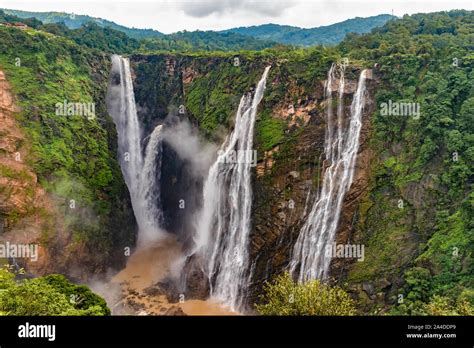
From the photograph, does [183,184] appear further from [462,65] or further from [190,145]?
[462,65]

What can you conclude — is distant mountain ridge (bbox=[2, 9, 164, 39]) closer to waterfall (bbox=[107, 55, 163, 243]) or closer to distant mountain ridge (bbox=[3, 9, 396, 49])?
distant mountain ridge (bbox=[3, 9, 396, 49])

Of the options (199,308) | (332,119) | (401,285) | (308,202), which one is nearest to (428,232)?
(401,285)

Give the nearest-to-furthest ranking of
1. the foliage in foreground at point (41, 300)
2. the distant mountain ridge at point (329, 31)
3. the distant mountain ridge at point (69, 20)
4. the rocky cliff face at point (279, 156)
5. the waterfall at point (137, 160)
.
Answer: the foliage in foreground at point (41, 300)
the rocky cliff face at point (279, 156)
the waterfall at point (137, 160)
the distant mountain ridge at point (69, 20)
the distant mountain ridge at point (329, 31)

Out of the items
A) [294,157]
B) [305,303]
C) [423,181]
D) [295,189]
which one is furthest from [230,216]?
[305,303]

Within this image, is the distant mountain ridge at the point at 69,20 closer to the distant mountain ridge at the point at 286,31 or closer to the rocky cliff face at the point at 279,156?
the distant mountain ridge at the point at 286,31

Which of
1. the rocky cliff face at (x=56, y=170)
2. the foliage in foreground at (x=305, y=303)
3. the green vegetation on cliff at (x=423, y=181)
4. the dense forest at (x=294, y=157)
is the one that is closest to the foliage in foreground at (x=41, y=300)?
the dense forest at (x=294, y=157)

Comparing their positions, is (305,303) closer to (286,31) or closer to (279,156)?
(279,156)
